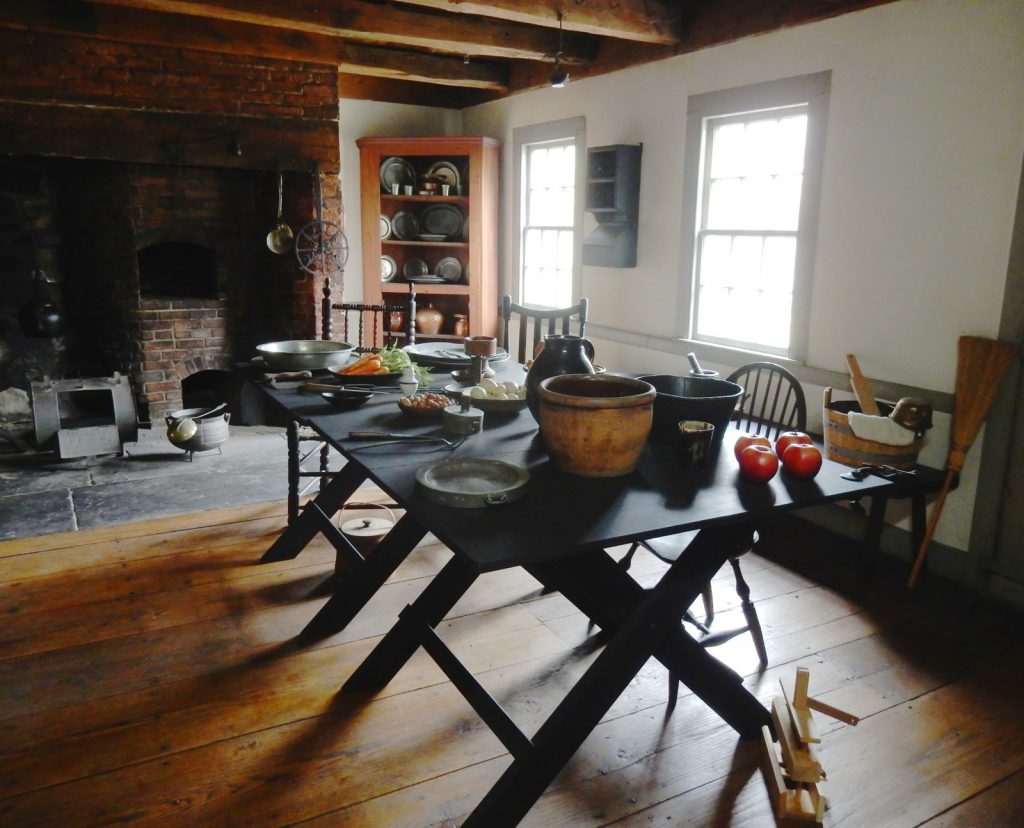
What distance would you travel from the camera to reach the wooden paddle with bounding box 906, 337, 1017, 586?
9.09 feet

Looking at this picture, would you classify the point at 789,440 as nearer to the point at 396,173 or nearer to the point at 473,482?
the point at 473,482

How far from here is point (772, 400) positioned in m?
3.71

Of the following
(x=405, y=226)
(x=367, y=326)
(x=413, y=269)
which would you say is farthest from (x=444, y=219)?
(x=367, y=326)

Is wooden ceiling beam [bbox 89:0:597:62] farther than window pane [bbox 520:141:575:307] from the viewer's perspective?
No

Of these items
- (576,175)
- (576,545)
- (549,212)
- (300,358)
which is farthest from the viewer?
(549,212)

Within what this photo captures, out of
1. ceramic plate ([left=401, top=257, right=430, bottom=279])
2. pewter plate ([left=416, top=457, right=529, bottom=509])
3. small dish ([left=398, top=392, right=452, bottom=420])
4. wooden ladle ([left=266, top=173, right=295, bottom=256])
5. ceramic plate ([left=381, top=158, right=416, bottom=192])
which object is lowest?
pewter plate ([left=416, top=457, right=529, bottom=509])

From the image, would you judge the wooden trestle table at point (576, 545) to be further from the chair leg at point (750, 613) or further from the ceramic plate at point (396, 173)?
the ceramic plate at point (396, 173)

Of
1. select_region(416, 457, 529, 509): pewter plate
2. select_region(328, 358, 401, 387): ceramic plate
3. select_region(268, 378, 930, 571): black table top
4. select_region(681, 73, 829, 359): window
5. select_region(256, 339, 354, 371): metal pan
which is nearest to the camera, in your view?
select_region(268, 378, 930, 571): black table top

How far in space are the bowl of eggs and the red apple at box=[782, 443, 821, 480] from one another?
799 millimetres

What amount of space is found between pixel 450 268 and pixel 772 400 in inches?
118

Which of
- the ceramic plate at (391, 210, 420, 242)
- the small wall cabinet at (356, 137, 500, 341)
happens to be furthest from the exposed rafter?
the ceramic plate at (391, 210, 420, 242)

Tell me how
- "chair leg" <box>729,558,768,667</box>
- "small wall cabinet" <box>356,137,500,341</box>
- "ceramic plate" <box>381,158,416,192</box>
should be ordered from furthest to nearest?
"ceramic plate" <box>381,158,416,192</box> < "small wall cabinet" <box>356,137,500,341</box> < "chair leg" <box>729,558,768,667</box>

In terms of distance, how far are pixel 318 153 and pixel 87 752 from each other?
3900 millimetres

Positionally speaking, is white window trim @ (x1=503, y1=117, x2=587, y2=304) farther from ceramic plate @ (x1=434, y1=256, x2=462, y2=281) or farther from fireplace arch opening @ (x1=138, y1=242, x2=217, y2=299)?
fireplace arch opening @ (x1=138, y1=242, x2=217, y2=299)
